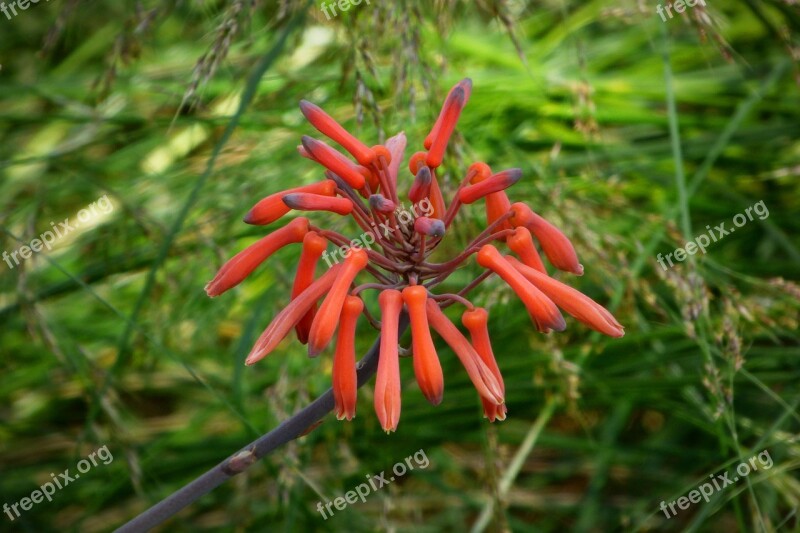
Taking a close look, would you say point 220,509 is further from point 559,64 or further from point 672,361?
point 559,64

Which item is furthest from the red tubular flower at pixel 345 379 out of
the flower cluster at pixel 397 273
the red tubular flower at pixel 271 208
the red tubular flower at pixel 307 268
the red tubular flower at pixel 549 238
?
the red tubular flower at pixel 549 238

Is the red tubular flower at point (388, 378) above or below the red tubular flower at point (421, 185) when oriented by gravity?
below

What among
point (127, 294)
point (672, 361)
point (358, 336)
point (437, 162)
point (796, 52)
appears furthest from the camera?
point (127, 294)

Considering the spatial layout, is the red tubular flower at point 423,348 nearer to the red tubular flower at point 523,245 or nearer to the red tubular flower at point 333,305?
the red tubular flower at point 333,305

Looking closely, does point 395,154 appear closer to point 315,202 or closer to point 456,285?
point 315,202

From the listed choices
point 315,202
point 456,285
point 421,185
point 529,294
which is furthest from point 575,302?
point 456,285

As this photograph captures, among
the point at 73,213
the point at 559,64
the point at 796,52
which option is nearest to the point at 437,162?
the point at 796,52
